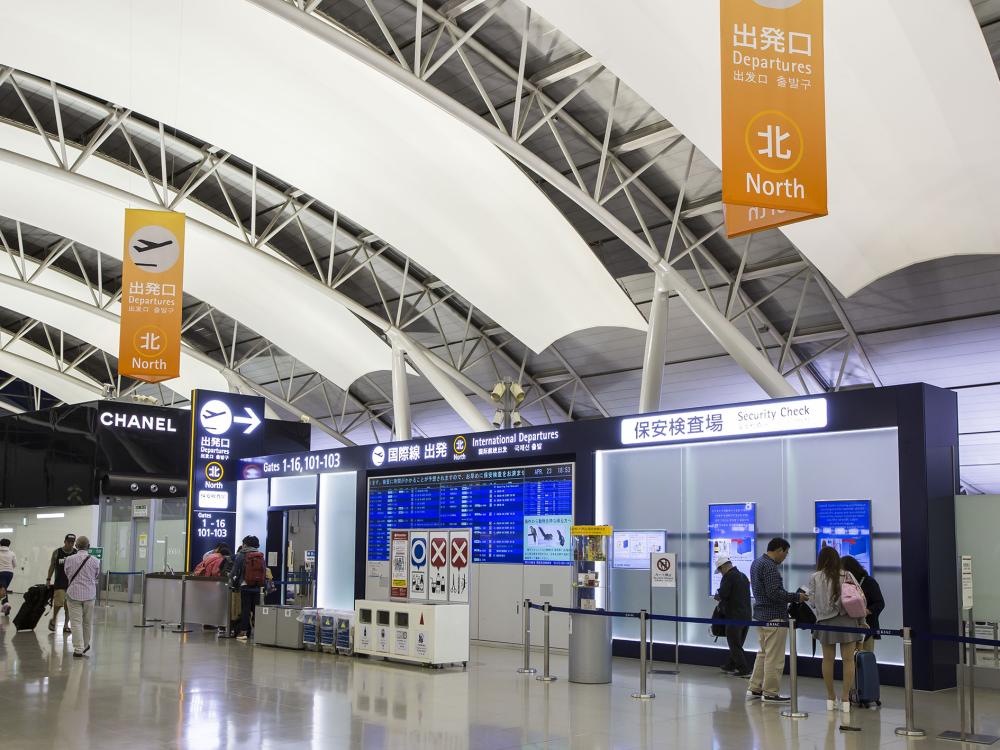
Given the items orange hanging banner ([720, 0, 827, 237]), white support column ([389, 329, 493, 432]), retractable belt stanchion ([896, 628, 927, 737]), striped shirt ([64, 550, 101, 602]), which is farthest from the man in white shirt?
white support column ([389, 329, 493, 432])

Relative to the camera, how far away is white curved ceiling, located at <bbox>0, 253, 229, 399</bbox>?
30353 mm

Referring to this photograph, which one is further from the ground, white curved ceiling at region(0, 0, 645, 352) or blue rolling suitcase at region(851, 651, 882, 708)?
white curved ceiling at region(0, 0, 645, 352)

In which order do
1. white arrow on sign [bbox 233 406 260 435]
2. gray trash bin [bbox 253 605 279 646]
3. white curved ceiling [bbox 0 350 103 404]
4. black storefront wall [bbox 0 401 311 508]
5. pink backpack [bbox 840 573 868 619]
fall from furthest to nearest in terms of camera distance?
white curved ceiling [bbox 0 350 103 404] → black storefront wall [bbox 0 401 311 508] → white arrow on sign [bbox 233 406 260 435] → gray trash bin [bbox 253 605 279 646] → pink backpack [bbox 840 573 868 619]

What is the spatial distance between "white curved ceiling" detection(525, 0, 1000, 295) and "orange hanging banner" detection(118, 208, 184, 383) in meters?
6.14

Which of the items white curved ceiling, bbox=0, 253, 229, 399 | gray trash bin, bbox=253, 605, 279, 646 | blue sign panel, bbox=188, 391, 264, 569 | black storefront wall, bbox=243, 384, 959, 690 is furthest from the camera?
white curved ceiling, bbox=0, 253, 229, 399

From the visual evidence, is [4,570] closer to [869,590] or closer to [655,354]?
[655,354]

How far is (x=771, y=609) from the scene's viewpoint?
10180 mm

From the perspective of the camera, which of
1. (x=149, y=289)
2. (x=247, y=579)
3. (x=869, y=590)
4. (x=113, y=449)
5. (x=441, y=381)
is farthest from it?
(x=441, y=381)

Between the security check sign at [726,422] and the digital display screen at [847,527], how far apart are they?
105cm

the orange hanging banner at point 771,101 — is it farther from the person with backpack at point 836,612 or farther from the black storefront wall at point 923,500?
the black storefront wall at point 923,500

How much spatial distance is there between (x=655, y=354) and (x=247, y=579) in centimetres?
800

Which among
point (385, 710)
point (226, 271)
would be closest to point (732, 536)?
point (385, 710)

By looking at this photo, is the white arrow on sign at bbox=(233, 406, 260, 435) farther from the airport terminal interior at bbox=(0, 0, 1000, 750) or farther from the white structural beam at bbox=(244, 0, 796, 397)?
the white structural beam at bbox=(244, 0, 796, 397)

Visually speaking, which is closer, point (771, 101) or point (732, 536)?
point (771, 101)
